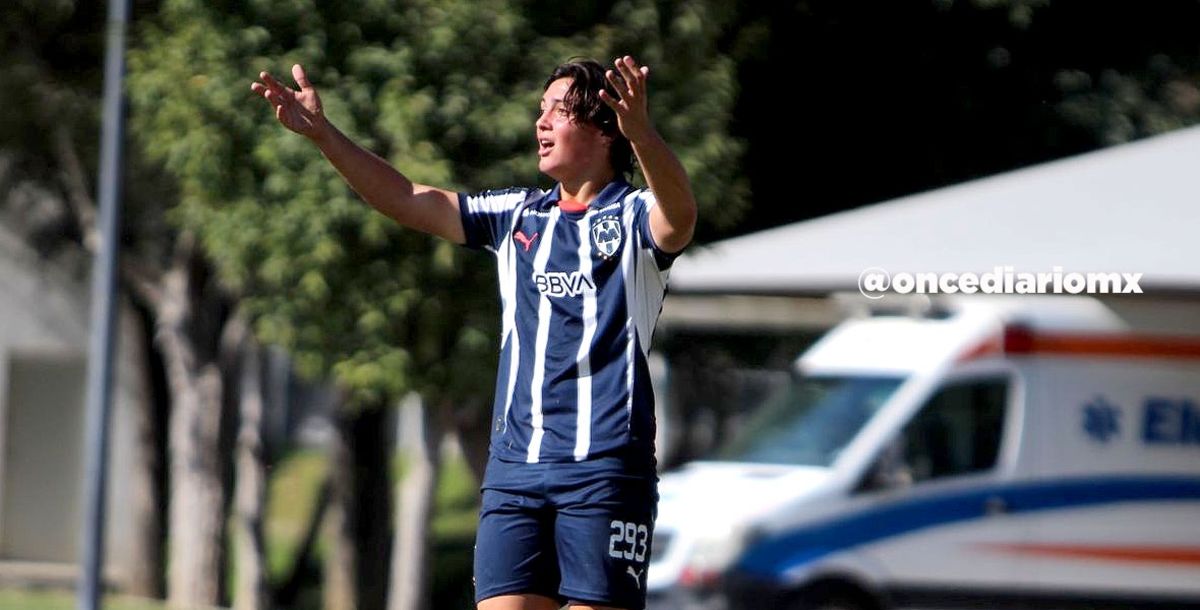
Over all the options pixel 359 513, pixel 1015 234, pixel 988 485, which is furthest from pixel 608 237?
pixel 359 513

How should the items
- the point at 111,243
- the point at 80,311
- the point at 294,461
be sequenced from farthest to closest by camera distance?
the point at 294,461 → the point at 80,311 → the point at 111,243

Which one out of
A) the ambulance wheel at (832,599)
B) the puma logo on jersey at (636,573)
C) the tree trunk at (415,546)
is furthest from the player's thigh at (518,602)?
the tree trunk at (415,546)

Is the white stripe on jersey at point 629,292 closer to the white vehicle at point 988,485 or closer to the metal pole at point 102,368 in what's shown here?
the white vehicle at point 988,485

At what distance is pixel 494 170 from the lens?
31.5ft

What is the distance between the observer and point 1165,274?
10.4m

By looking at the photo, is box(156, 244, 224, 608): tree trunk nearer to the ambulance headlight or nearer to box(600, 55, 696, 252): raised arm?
the ambulance headlight

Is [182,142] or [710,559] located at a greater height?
[182,142]

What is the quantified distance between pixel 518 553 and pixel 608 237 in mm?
664

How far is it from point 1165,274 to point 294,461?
3964 cm

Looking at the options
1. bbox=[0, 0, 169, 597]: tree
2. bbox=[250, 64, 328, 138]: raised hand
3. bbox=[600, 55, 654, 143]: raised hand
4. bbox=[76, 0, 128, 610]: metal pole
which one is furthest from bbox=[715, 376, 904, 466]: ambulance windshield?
bbox=[600, 55, 654, 143]: raised hand

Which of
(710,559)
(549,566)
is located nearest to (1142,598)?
(710,559)

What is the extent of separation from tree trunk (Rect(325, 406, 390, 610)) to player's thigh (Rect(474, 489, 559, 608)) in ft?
43.4

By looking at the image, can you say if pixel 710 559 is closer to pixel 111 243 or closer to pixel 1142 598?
pixel 1142 598

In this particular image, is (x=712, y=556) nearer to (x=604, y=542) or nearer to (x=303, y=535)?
(x=604, y=542)
